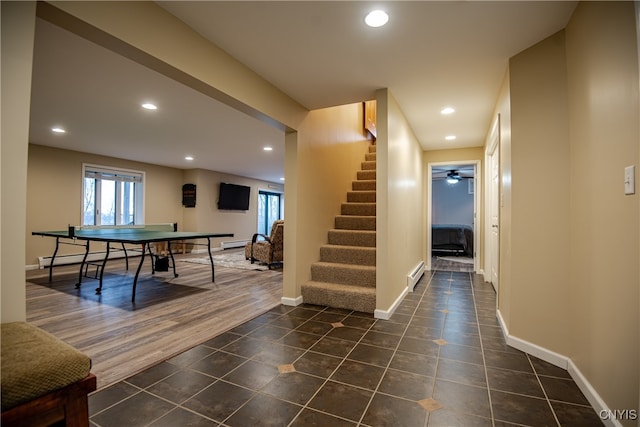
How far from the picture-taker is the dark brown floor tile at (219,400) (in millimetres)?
1462

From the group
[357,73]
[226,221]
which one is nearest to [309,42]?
[357,73]

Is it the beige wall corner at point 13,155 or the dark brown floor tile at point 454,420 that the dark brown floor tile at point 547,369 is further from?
the beige wall corner at point 13,155

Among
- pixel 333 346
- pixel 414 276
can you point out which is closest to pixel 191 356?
pixel 333 346

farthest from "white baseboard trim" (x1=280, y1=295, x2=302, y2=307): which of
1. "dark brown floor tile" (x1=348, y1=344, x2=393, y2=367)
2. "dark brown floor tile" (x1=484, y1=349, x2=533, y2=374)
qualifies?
"dark brown floor tile" (x1=484, y1=349, x2=533, y2=374)

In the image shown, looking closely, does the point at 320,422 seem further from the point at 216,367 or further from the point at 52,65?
the point at 52,65

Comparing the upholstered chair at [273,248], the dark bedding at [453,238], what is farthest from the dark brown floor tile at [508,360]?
the dark bedding at [453,238]

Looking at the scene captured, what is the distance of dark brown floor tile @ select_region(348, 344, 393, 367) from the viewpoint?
200 cm

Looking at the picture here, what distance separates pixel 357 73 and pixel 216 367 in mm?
2559

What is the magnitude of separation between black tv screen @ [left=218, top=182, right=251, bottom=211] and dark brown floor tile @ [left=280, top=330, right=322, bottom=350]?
6.72 meters

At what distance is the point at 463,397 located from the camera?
1594 millimetres

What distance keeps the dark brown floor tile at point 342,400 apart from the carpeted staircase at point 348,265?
54.0 inches

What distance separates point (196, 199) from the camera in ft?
25.9

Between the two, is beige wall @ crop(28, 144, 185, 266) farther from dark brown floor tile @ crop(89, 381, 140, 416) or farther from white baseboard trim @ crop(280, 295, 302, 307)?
dark brown floor tile @ crop(89, 381, 140, 416)

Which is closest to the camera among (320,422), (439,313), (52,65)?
(320,422)
